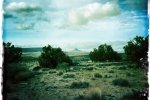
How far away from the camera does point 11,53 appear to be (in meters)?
3.14

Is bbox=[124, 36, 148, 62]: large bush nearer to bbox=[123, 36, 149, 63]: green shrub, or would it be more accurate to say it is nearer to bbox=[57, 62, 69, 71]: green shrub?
bbox=[123, 36, 149, 63]: green shrub

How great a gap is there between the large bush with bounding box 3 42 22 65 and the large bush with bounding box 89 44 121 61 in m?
0.70

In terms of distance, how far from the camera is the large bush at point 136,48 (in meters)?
3.14

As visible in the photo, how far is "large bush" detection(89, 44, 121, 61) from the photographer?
3186mm

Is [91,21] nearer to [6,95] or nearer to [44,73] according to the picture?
[44,73]

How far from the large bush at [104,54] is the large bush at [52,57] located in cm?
24

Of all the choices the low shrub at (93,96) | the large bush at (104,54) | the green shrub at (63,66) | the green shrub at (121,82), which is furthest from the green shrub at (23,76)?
the green shrub at (121,82)

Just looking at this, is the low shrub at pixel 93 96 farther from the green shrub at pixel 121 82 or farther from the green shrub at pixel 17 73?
the green shrub at pixel 17 73

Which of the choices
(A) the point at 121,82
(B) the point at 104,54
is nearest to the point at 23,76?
(B) the point at 104,54

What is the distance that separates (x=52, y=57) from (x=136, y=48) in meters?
0.82

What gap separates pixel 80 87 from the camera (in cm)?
311

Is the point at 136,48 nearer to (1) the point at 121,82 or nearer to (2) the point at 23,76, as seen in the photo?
(1) the point at 121,82

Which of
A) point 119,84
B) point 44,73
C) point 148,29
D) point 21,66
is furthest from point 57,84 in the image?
point 148,29

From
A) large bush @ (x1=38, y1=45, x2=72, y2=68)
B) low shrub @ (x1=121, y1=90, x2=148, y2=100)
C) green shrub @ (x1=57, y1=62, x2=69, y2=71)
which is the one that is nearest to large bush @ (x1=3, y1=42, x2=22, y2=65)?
large bush @ (x1=38, y1=45, x2=72, y2=68)
